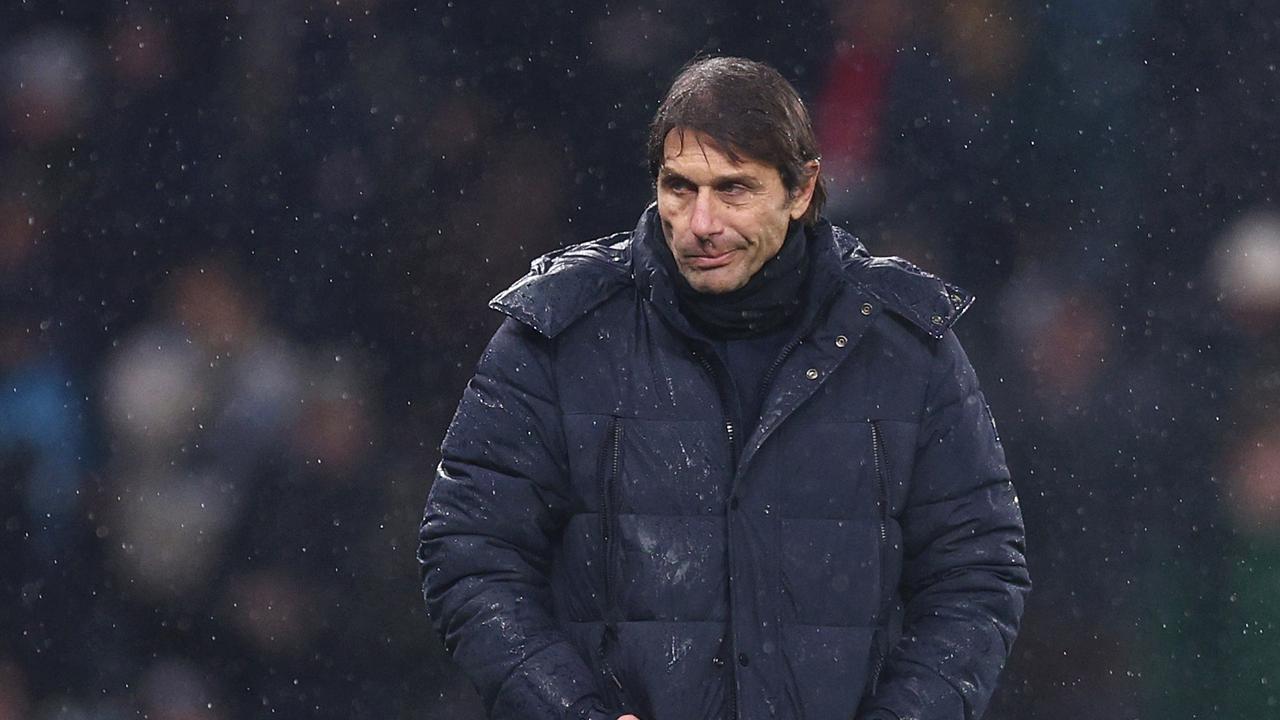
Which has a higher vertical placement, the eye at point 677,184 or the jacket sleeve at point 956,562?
the eye at point 677,184

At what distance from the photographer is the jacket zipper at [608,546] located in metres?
2.48

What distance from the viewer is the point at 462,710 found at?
4.62m

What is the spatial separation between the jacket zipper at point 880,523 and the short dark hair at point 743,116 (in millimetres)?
340

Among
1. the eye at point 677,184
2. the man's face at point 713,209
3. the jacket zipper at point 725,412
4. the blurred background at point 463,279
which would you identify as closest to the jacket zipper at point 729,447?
the jacket zipper at point 725,412

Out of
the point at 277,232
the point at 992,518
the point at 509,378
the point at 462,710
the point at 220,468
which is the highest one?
the point at 509,378

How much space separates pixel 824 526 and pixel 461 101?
2.33 m

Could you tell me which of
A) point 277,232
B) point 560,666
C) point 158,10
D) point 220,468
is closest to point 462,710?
point 220,468

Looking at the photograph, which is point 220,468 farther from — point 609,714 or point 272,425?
point 609,714

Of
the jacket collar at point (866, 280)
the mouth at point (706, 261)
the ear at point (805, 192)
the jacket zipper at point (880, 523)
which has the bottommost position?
the jacket zipper at point (880, 523)

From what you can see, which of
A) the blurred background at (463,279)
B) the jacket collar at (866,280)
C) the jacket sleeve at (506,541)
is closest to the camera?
the jacket sleeve at (506,541)

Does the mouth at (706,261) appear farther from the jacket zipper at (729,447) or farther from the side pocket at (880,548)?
the side pocket at (880,548)

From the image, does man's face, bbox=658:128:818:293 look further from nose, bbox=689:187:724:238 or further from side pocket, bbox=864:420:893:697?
side pocket, bbox=864:420:893:697

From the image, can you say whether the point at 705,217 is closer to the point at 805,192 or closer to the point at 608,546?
the point at 805,192

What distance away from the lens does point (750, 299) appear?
2.53 metres
